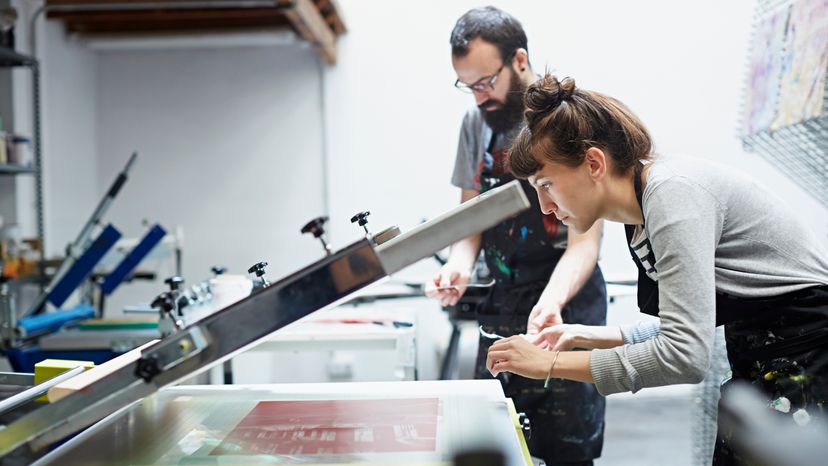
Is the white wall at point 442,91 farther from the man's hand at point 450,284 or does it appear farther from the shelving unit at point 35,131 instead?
the man's hand at point 450,284

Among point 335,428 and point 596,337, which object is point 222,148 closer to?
point 596,337

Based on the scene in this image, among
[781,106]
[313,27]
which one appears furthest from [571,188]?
[313,27]

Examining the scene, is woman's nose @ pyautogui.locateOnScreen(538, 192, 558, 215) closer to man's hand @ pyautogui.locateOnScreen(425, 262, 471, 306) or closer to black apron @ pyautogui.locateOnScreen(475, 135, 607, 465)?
black apron @ pyautogui.locateOnScreen(475, 135, 607, 465)

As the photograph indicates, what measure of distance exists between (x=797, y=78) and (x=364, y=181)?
257cm

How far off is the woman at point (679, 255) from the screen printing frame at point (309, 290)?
35cm

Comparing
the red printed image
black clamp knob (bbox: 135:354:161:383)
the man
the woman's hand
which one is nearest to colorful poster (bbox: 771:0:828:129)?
the man

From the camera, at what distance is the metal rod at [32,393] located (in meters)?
0.94

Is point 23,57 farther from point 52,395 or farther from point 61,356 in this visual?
point 52,395

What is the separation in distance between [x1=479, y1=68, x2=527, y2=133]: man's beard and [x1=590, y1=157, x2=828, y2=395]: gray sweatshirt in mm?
486

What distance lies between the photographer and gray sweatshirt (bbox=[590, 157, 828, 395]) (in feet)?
3.17

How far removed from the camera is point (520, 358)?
1052 mm

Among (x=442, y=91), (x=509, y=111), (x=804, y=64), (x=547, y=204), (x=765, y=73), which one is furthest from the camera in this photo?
(x=442, y=91)

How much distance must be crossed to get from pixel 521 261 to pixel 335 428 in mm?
803

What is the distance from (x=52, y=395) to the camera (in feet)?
2.86
